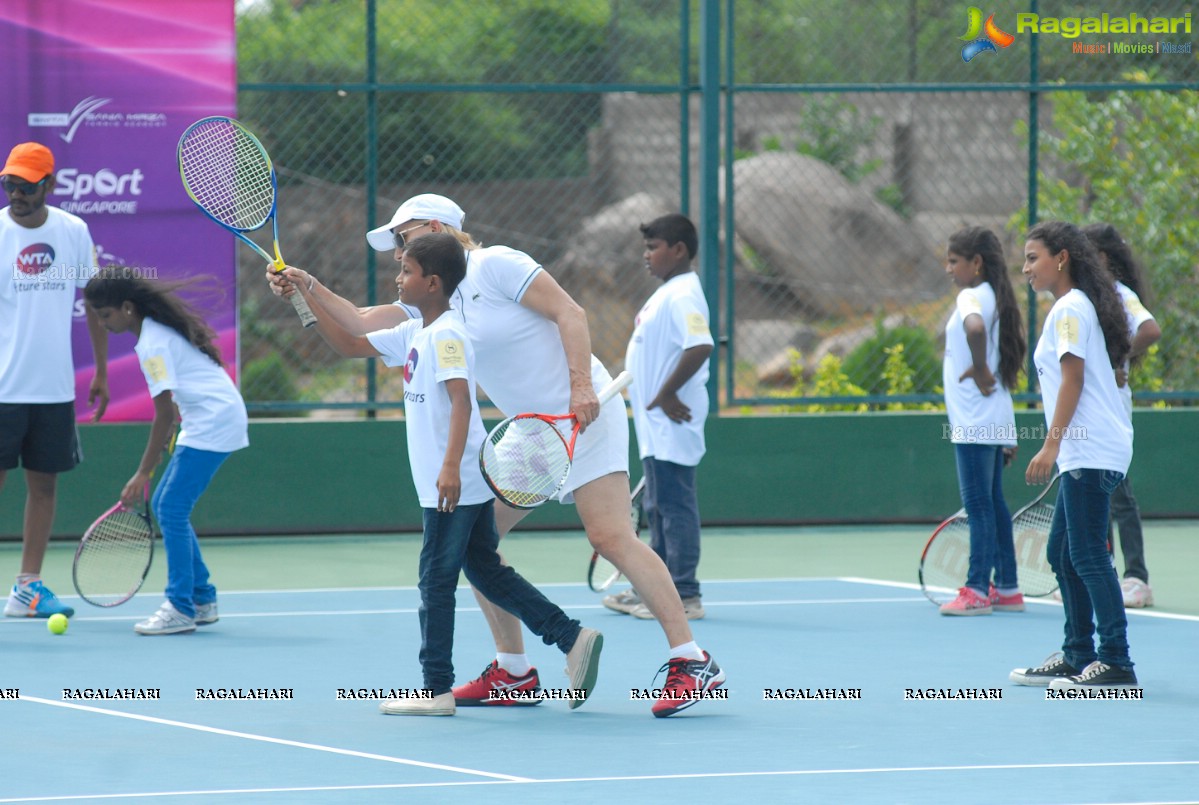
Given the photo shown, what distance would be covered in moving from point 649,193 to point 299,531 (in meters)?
11.5

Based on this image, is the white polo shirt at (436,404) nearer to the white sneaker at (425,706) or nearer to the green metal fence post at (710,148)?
the white sneaker at (425,706)

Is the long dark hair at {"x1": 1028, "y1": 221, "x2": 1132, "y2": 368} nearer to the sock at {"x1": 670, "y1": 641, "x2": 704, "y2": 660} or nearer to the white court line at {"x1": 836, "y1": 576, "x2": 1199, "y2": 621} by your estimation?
the sock at {"x1": 670, "y1": 641, "x2": 704, "y2": 660}

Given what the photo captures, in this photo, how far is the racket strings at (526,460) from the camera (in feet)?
18.4

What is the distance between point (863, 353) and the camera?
12906 mm

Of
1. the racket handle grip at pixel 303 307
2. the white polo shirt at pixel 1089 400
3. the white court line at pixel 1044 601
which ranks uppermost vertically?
the racket handle grip at pixel 303 307

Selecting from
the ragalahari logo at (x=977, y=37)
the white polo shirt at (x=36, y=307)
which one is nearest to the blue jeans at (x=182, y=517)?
the white polo shirt at (x=36, y=307)

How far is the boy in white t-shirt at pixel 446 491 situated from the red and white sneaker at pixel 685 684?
0.25 meters

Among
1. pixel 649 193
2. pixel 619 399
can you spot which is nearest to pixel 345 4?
pixel 649 193

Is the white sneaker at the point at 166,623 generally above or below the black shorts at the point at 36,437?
below

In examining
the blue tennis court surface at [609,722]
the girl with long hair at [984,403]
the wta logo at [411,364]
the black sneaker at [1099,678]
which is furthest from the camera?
the girl with long hair at [984,403]

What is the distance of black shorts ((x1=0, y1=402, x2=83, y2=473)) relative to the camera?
26.6ft

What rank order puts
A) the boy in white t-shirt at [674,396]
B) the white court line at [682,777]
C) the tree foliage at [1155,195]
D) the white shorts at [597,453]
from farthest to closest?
the tree foliage at [1155,195] < the boy in white t-shirt at [674,396] < the white shorts at [597,453] < the white court line at [682,777]

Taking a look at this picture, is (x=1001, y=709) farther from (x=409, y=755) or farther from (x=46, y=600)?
(x=46, y=600)

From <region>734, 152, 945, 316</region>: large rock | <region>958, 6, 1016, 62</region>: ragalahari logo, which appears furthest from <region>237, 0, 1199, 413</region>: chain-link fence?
<region>958, 6, 1016, 62</region>: ragalahari logo
